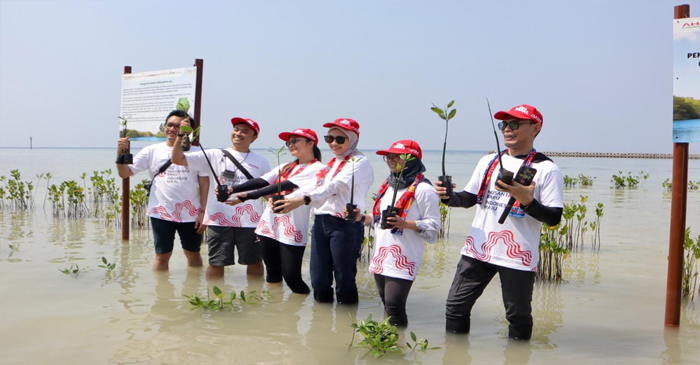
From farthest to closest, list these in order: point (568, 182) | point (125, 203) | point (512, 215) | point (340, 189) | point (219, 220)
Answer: point (568, 182)
point (125, 203)
point (219, 220)
point (340, 189)
point (512, 215)

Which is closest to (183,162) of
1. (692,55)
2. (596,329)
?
(596,329)

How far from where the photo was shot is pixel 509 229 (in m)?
4.07

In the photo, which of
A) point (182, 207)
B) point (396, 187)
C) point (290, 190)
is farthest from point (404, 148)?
point (182, 207)

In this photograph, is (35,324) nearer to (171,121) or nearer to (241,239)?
(241,239)

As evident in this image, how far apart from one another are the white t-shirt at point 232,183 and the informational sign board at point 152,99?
5.26ft

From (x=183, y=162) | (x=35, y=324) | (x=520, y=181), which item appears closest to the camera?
(x=520, y=181)

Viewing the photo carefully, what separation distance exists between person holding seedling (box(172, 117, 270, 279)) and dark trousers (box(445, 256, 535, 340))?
2381 mm

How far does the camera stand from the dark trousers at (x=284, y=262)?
5512mm

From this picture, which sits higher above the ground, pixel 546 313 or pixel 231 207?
pixel 231 207

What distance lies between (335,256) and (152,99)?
3.92 m

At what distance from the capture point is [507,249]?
4.07 meters

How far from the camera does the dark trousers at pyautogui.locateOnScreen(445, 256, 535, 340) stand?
410cm

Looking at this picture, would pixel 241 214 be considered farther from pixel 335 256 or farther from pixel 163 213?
pixel 335 256

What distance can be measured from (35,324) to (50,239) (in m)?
4.59
